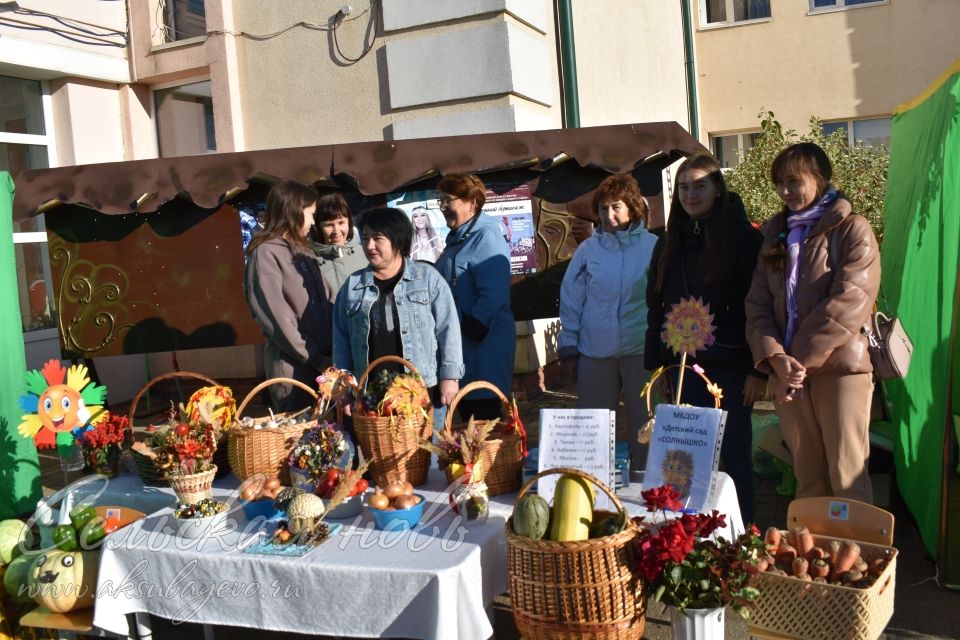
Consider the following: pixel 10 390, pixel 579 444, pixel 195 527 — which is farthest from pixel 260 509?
pixel 10 390

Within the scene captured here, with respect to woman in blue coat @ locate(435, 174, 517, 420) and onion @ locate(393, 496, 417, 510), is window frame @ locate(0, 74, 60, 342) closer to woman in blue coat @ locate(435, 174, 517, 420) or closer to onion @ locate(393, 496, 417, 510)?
woman in blue coat @ locate(435, 174, 517, 420)

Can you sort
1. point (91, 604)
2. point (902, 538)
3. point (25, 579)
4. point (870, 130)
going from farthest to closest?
1. point (870, 130)
2. point (902, 538)
3. point (25, 579)
4. point (91, 604)

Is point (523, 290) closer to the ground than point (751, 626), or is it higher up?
higher up

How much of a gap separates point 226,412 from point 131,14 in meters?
6.58

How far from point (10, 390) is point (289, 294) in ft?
6.76

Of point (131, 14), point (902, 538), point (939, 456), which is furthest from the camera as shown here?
point (131, 14)

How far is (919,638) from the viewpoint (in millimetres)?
3113

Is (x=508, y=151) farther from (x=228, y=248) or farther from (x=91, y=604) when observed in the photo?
(x=91, y=604)

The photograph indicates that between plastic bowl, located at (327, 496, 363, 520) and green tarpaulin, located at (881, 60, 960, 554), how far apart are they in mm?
2313

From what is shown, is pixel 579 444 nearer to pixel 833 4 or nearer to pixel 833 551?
pixel 833 551

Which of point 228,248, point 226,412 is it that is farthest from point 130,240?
point 226,412

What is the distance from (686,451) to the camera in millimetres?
2750

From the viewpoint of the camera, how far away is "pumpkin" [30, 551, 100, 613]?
9.37 feet

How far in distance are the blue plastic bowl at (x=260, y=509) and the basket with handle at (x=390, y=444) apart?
0.34m
